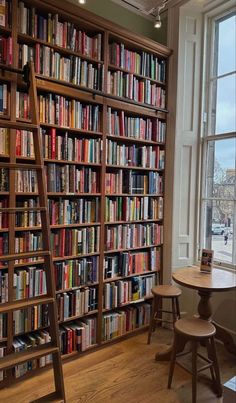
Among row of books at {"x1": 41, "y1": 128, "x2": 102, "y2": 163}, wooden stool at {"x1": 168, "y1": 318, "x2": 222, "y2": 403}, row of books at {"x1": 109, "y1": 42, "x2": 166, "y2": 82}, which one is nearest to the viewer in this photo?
wooden stool at {"x1": 168, "y1": 318, "x2": 222, "y2": 403}

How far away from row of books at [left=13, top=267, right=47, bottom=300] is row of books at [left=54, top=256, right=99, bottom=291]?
139 mm

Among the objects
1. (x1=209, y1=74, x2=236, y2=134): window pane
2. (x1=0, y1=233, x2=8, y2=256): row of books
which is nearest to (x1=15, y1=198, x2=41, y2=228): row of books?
(x1=0, y1=233, x2=8, y2=256): row of books

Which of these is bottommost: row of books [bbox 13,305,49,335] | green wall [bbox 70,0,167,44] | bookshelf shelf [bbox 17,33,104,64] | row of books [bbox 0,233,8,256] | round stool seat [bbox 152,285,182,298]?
row of books [bbox 13,305,49,335]

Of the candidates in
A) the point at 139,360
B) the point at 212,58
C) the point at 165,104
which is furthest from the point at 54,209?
the point at 212,58

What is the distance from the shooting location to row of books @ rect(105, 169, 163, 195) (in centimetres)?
274

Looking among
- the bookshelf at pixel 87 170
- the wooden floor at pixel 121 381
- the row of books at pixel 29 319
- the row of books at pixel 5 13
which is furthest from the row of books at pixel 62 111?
the wooden floor at pixel 121 381

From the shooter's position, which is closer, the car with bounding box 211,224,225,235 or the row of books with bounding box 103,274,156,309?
the row of books with bounding box 103,274,156,309

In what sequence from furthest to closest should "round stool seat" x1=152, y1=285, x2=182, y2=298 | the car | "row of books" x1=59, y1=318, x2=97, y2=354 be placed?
the car → "round stool seat" x1=152, y1=285, x2=182, y2=298 → "row of books" x1=59, y1=318, x2=97, y2=354

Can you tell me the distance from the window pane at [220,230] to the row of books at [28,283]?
1.84 meters

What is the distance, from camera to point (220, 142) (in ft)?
10.1

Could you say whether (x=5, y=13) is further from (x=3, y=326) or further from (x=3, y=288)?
(x=3, y=326)

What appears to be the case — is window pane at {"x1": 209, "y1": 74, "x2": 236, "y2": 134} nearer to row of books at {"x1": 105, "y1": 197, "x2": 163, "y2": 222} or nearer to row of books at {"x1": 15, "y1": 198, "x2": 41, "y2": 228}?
row of books at {"x1": 105, "y1": 197, "x2": 163, "y2": 222}

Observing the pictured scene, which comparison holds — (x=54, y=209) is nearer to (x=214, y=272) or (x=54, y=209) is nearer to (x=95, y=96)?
(x=95, y=96)

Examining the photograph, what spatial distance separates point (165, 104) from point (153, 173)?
2.56ft
